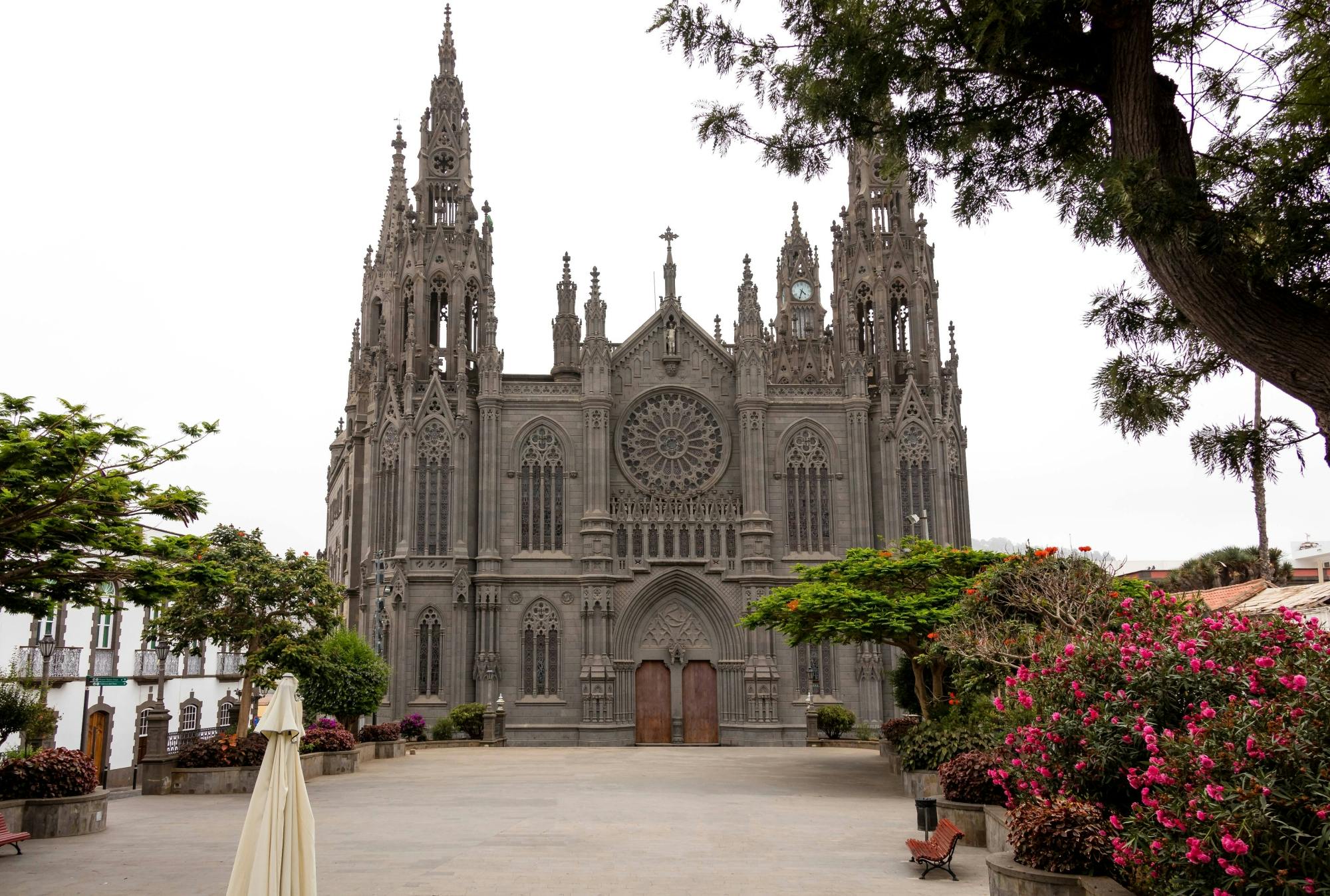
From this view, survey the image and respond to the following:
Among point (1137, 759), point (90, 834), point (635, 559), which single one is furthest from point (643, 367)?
point (1137, 759)

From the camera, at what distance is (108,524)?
1509cm

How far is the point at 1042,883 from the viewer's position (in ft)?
32.0

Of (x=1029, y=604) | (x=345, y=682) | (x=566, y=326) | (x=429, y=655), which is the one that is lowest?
(x=345, y=682)

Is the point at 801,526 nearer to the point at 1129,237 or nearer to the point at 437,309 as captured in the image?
the point at 437,309

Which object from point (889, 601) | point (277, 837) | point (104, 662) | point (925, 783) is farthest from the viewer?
point (104, 662)

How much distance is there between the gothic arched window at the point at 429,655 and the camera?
42.2m

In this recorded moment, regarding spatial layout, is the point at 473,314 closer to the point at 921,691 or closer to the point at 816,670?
the point at 816,670

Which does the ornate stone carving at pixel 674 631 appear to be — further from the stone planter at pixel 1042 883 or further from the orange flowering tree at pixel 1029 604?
the stone planter at pixel 1042 883

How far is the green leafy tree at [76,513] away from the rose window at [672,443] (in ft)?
97.2

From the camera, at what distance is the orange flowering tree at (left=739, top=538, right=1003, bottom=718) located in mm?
24203

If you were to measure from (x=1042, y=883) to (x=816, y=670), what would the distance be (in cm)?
3391

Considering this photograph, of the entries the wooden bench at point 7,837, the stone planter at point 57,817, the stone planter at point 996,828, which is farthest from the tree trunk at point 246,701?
the stone planter at point 996,828

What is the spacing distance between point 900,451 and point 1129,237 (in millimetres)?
38805

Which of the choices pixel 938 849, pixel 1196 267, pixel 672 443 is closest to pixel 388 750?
pixel 672 443
